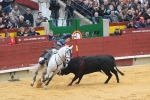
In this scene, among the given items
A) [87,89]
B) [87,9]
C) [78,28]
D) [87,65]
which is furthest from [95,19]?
[87,89]

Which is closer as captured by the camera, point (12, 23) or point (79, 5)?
point (12, 23)

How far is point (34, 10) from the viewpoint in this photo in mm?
20969

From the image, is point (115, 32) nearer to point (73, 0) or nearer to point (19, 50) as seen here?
point (73, 0)

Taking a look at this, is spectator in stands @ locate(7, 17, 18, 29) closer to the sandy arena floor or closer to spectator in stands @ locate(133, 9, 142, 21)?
the sandy arena floor

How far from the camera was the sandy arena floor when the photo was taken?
12.6m

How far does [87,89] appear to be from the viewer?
45.5ft

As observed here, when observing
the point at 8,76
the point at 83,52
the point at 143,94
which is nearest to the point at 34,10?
the point at 83,52

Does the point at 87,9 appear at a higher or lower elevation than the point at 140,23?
higher

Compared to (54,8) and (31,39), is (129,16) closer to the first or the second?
(54,8)

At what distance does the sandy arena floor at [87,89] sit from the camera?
498 inches

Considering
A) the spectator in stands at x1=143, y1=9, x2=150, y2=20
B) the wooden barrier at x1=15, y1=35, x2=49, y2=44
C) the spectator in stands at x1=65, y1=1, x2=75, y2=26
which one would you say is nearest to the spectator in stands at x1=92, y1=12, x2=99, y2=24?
the spectator in stands at x1=65, y1=1, x2=75, y2=26

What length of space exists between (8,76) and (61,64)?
329 cm

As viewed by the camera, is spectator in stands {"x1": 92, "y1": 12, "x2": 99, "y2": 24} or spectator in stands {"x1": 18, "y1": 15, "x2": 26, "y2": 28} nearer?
spectator in stands {"x1": 18, "y1": 15, "x2": 26, "y2": 28}

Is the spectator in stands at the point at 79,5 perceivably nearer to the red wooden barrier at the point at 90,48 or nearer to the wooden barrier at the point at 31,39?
the red wooden barrier at the point at 90,48
